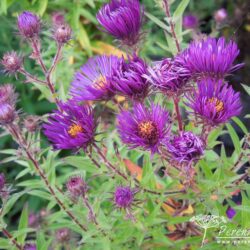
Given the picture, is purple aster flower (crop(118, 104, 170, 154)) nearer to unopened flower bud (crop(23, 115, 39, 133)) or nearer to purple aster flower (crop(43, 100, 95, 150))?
purple aster flower (crop(43, 100, 95, 150))

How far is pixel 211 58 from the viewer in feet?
2.25

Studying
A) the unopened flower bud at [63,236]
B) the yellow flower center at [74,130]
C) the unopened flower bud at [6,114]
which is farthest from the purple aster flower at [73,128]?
the unopened flower bud at [63,236]

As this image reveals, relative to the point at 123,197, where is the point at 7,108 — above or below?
above

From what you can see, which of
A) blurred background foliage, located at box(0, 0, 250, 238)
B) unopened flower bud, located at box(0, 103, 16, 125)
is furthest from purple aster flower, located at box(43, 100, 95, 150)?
blurred background foliage, located at box(0, 0, 250, 238)

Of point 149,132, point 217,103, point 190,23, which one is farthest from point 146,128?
point 190,23

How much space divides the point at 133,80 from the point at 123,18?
127 mm

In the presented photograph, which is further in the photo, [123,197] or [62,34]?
[62,34]

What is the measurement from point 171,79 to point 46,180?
1.31 feet

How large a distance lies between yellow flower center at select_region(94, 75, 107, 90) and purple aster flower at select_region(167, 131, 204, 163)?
16 cm

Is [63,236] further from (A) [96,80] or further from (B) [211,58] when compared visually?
(B) [211,58]

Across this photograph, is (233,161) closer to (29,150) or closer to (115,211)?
(115,211)

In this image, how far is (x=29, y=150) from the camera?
924mm

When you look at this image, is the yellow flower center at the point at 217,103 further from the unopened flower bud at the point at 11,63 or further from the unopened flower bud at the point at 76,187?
the unopened flower bud at the point at 11,63

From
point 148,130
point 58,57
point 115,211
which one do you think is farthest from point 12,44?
point 148,130
